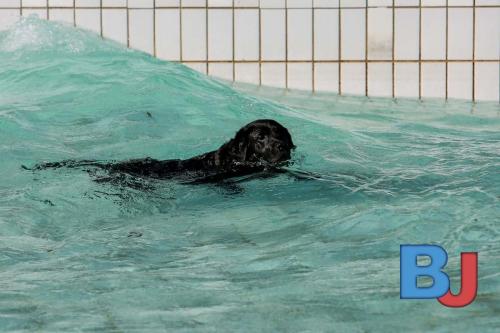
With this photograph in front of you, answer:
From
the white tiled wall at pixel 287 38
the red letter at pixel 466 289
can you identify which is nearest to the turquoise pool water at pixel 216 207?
the red letter at pixel 466 289

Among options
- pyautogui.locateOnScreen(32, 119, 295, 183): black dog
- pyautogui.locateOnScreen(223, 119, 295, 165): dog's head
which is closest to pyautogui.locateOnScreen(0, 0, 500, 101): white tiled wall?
pyautogui.locateOnScreen(32, 119, 295, 183): black dog

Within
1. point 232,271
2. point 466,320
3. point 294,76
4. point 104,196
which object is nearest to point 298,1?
point 294,76

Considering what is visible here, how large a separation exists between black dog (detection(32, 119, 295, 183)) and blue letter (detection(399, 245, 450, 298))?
170cm

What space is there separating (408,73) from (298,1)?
1.32 meters

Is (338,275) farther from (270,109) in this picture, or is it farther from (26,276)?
(270,109)

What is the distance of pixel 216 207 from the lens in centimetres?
596

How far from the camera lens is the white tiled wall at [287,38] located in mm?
10531

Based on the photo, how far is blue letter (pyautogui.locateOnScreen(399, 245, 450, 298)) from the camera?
402 centimetres

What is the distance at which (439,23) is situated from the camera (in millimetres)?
10539
